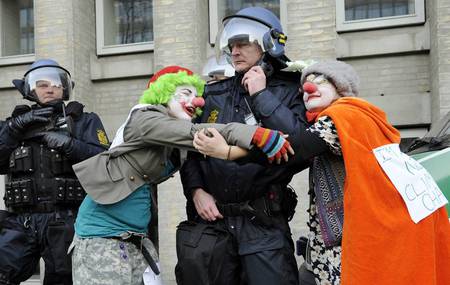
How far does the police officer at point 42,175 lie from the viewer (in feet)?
13.8

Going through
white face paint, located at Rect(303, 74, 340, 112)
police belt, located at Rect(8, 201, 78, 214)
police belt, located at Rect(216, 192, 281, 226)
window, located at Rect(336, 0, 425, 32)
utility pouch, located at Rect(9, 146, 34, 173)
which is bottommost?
police belt, located at Rect(8, 201, 78, 214)

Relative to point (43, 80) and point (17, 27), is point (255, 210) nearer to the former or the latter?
point (43, 80)

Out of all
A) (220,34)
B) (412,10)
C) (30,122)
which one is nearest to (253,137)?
(220,34)

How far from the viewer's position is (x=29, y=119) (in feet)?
14.1

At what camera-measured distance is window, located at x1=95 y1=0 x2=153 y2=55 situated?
956 cm

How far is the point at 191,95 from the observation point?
320 centimetres

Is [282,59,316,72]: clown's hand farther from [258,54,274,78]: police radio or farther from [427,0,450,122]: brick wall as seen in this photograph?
[427,0,450,122]: brick wall

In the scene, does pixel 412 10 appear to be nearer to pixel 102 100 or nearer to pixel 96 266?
pixel 102 100

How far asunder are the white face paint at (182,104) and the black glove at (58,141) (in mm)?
1375

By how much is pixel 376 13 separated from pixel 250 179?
6.36 metres

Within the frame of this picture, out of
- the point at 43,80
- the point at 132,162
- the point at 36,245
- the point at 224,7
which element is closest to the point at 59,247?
the point at 36,245

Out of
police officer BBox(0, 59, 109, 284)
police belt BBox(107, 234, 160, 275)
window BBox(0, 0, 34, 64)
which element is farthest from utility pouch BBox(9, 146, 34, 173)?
window BBox(0, 0, 34, 64)

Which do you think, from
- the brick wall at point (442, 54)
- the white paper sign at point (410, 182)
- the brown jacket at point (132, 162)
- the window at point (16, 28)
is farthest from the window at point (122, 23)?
the white paper sign at point (410, 182)

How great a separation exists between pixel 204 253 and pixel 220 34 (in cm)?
123
